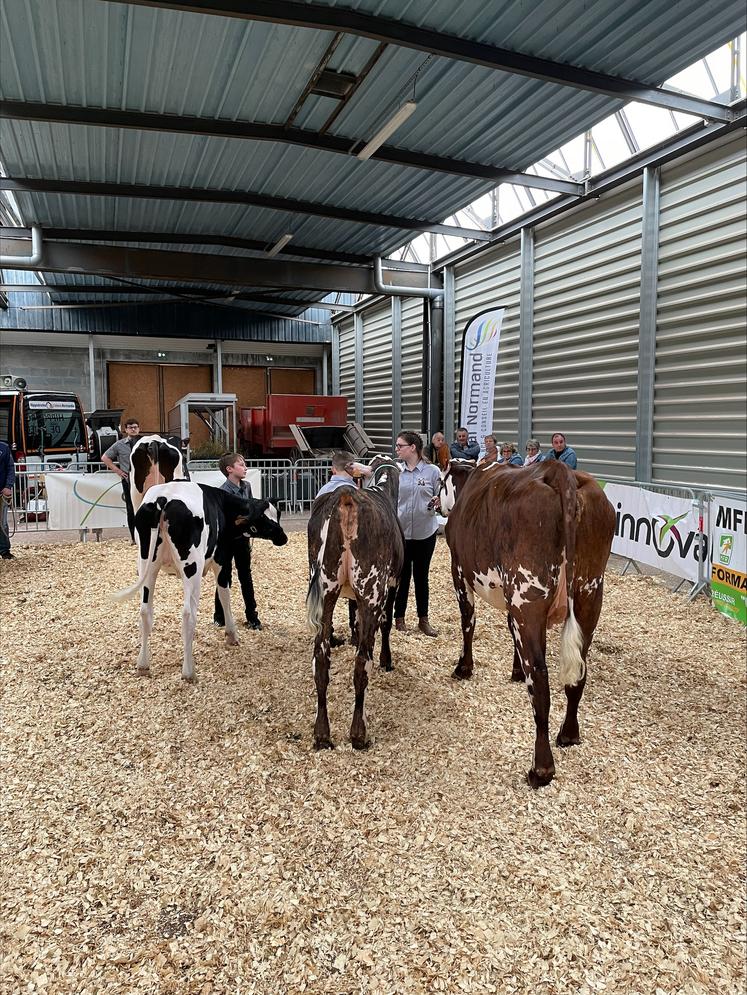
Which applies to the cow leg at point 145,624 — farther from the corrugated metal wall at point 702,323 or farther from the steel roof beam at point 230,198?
the steel roof beam at point 230,198

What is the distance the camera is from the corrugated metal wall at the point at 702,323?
7.82 m

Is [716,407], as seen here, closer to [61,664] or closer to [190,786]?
[190,786]

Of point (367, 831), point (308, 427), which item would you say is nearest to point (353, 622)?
point (367, 831)

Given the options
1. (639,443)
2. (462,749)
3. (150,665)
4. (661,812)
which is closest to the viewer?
(661,812)

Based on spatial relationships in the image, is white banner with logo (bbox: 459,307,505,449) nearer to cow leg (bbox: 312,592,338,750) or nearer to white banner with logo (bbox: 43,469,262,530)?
white banner with logo (bbox: 43,469,262,530)

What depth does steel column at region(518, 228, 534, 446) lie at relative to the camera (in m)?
11.5

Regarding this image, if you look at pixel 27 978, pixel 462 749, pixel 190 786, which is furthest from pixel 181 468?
pixel 27 978

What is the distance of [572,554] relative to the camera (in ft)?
11.1

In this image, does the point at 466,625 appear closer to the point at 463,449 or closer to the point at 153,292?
the point at 463,449

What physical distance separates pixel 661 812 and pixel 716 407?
646cm

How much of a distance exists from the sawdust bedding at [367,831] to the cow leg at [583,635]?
158 mm

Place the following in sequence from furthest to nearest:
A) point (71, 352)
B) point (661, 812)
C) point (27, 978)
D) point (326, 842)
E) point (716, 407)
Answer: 1. point (71, 352)
2. point (716, 407)
3. point (661, 812)
4. point (326, 842)
5. point (27, 978)

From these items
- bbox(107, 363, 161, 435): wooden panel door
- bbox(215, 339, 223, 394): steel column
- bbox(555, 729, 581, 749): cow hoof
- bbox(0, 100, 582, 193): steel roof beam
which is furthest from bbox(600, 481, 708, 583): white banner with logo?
bbox(107, 363, 161, 435): wooden panel door

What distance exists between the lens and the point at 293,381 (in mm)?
24297
